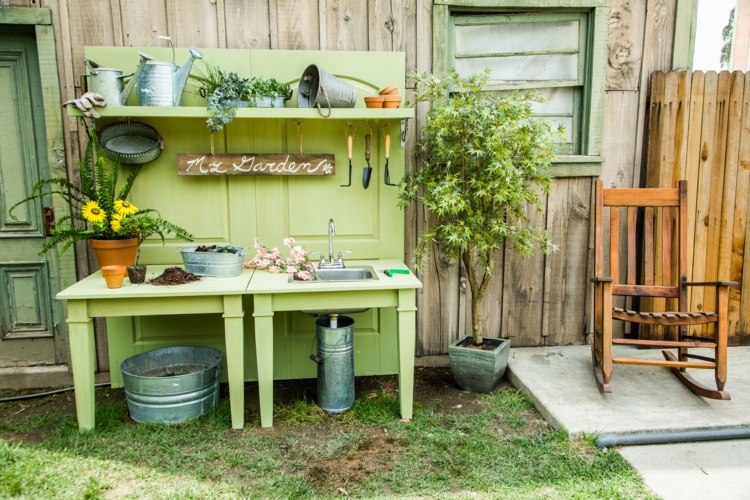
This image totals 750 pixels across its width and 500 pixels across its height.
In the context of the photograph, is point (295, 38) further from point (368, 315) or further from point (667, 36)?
point (667, 36)

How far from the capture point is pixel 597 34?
380 cm

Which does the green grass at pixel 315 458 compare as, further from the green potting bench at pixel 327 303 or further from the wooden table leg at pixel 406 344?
the green potting bench at pixel 327 303

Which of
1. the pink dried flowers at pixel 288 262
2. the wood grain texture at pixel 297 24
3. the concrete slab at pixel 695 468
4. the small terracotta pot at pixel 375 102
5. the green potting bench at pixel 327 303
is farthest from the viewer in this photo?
the wood grain texture at pixel 297 24

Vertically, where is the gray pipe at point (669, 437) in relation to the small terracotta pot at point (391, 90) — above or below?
below

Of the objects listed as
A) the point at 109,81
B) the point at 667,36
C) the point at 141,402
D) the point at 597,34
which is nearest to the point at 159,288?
the point at 141,402

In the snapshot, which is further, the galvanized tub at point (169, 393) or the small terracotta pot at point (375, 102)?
the small terracotta pot at point (375, 102)

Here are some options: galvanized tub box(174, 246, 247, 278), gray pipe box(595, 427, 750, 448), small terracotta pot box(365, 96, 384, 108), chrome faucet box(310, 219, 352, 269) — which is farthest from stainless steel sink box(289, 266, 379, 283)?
gray pipe box(595, 427, 750, 448)

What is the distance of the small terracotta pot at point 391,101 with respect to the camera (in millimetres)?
3350

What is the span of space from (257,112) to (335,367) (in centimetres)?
162

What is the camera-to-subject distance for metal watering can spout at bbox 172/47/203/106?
3111 millimetres

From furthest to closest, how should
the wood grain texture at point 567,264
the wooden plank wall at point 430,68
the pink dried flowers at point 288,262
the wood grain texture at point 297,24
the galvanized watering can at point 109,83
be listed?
the wood grain texture at point 567,264 → the wood grain texture at point 297,24 → the wooden plank wall at point 430,68 → the pink dried flowers at point 288,262 → the galvanized watering can at point 109,83

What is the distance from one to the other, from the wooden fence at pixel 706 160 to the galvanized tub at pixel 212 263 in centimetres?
302

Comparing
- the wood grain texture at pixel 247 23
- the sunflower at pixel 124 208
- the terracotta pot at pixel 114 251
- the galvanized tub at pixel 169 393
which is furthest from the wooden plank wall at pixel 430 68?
the galvanized tub at pixel 169 393

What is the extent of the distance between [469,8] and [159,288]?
9.10 ft
